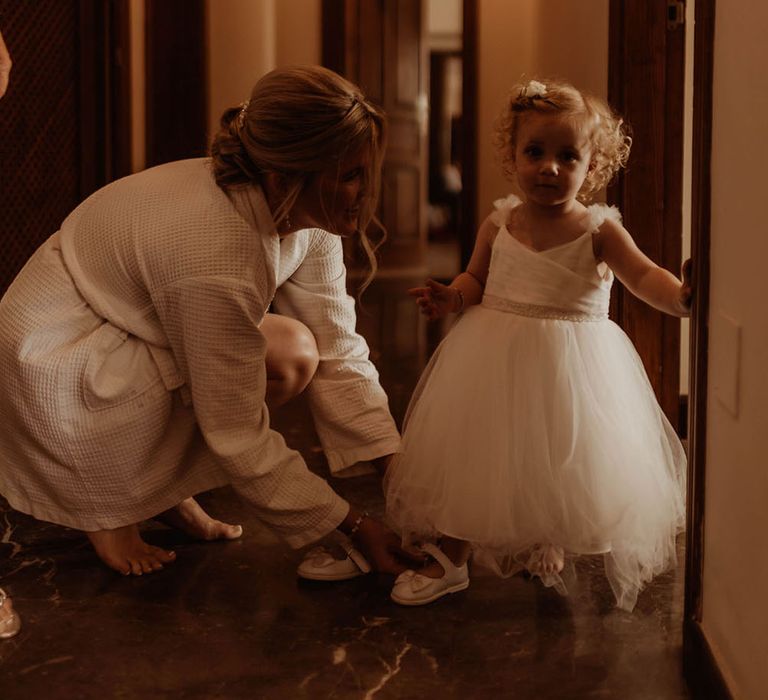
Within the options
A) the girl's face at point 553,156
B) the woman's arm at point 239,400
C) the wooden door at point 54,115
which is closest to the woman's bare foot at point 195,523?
the woman's arm at point 239,400

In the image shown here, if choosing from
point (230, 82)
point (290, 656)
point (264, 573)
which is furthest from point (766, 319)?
point (230, 82)

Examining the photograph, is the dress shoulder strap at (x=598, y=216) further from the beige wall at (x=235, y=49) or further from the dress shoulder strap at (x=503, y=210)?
the beige wall at (x=235, y=49)

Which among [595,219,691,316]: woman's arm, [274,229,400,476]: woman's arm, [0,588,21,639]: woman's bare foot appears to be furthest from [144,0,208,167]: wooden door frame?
[0,588,21,639]: woman's bare foot

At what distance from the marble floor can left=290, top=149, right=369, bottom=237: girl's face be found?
0.58 meters

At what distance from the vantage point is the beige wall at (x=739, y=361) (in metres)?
1.20

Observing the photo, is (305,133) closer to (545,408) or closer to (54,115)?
(545,408)

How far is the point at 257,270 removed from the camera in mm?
1806

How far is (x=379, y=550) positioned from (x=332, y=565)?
81 millimetres

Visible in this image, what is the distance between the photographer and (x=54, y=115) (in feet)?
11.6

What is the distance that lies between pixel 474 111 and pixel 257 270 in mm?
4415

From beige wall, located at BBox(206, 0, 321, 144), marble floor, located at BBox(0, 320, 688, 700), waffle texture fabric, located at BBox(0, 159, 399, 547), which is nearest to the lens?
marble floor, located at BBox(0, 320, 688, 700)

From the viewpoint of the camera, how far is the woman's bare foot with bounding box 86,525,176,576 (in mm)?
1959

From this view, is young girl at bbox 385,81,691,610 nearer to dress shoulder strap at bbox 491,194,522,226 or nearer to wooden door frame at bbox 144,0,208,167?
dress shoulder strap at bbox 491,194,522,226

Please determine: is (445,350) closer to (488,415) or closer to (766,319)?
(488,415)
